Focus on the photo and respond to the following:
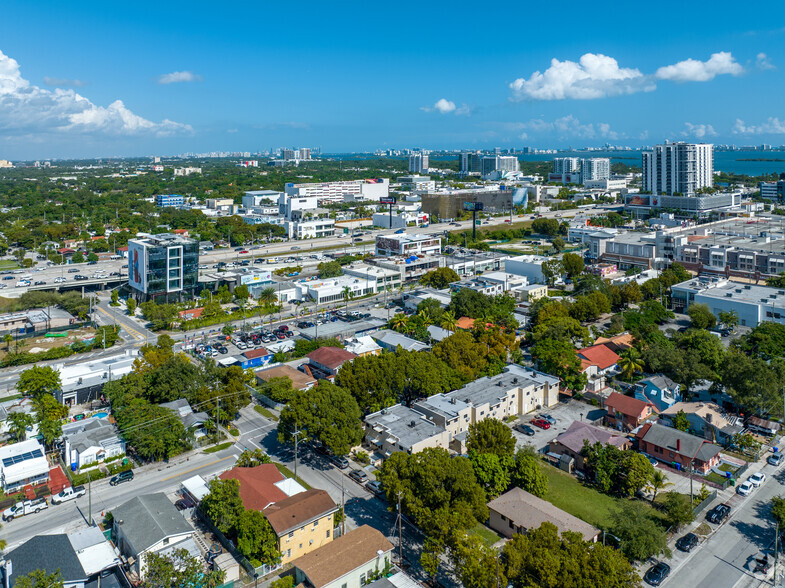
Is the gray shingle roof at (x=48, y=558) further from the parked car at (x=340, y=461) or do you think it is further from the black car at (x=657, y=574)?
the black car at (x=657, y=574)

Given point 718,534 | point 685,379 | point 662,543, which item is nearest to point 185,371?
point 662,543

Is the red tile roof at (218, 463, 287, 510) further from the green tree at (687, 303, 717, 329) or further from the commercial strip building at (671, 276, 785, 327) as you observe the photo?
the commercial strip building at (671, 276, 785, 327)

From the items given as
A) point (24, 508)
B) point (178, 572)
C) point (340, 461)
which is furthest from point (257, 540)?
point (24, 508)

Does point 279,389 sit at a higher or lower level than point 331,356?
lower

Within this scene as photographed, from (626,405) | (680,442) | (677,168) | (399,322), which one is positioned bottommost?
(680,442)

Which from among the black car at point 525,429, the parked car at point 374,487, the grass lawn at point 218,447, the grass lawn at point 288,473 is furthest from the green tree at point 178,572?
the black car at point 525,429

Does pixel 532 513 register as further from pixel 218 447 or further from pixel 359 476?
pixel 218 447
